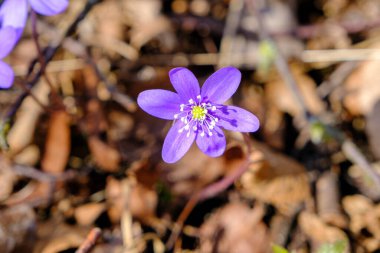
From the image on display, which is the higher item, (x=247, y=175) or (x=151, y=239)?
(x=247, y=175)

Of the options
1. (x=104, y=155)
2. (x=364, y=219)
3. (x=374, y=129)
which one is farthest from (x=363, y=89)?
(x=104, y=155)

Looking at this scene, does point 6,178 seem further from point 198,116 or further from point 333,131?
point 333,131

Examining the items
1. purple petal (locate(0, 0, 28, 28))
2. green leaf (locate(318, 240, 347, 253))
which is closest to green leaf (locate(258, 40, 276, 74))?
green leaf (locate(318, 240, 347, 253))

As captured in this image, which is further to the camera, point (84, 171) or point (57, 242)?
point (84, 171)

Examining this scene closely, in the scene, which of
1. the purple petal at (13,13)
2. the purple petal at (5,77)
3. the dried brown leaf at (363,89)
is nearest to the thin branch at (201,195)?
the dried brown leaf at (363,89)

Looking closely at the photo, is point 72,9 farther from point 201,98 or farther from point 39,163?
point 201,98

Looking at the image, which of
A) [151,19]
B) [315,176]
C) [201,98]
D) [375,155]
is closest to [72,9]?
[151,19]
